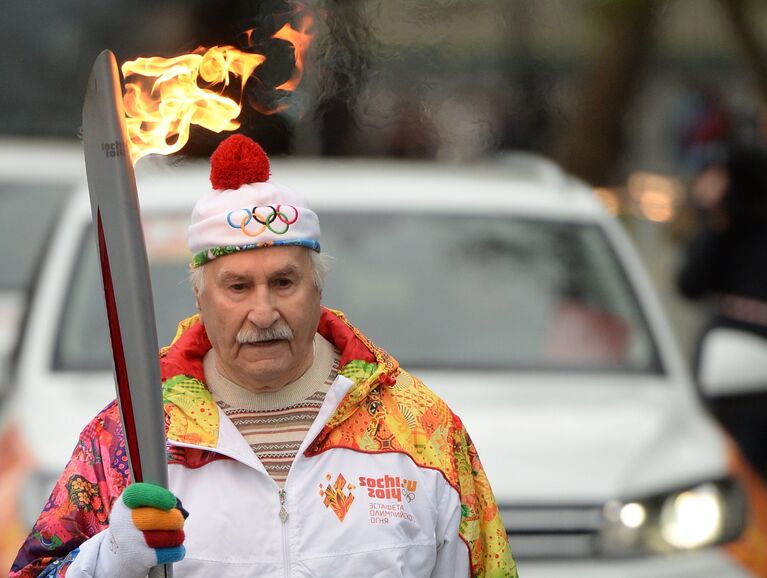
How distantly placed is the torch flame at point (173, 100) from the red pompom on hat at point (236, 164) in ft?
0.54

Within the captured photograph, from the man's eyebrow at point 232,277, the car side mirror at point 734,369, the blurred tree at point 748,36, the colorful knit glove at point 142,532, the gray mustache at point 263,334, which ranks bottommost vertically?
the colorful knit glove at point 142,532

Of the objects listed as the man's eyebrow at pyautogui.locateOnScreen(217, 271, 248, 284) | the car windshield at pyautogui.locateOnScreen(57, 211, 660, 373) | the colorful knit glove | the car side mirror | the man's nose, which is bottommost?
the colorful knit glove

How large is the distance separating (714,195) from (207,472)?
14.9 feet

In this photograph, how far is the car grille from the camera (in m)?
4.40

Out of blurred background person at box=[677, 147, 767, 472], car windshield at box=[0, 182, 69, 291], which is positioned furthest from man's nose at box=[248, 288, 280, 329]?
car windshield at box=[0, 182, 69, 291]

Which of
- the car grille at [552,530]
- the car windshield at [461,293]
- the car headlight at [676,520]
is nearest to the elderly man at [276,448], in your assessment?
the car grille at [552,530]

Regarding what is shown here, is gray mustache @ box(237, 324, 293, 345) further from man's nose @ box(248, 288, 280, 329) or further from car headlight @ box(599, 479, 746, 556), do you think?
car headlight @ box(599, 479, 746, 556)

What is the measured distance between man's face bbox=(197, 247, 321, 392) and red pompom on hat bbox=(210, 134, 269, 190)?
156 mm

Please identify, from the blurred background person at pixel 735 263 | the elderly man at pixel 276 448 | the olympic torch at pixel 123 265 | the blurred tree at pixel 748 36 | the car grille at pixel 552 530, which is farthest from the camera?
the blurred tree at pixel 748 36

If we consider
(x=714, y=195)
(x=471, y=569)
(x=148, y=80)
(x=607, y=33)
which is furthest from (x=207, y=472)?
(x=607, y=33)

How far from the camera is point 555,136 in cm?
945

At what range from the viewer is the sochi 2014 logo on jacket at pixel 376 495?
2799 mm

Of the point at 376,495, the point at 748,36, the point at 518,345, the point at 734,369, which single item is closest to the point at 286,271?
the point at 376,495

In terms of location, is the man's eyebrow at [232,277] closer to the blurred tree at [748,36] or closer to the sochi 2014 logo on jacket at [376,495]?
the sochi 2014 logo on jacket at [376,495]
